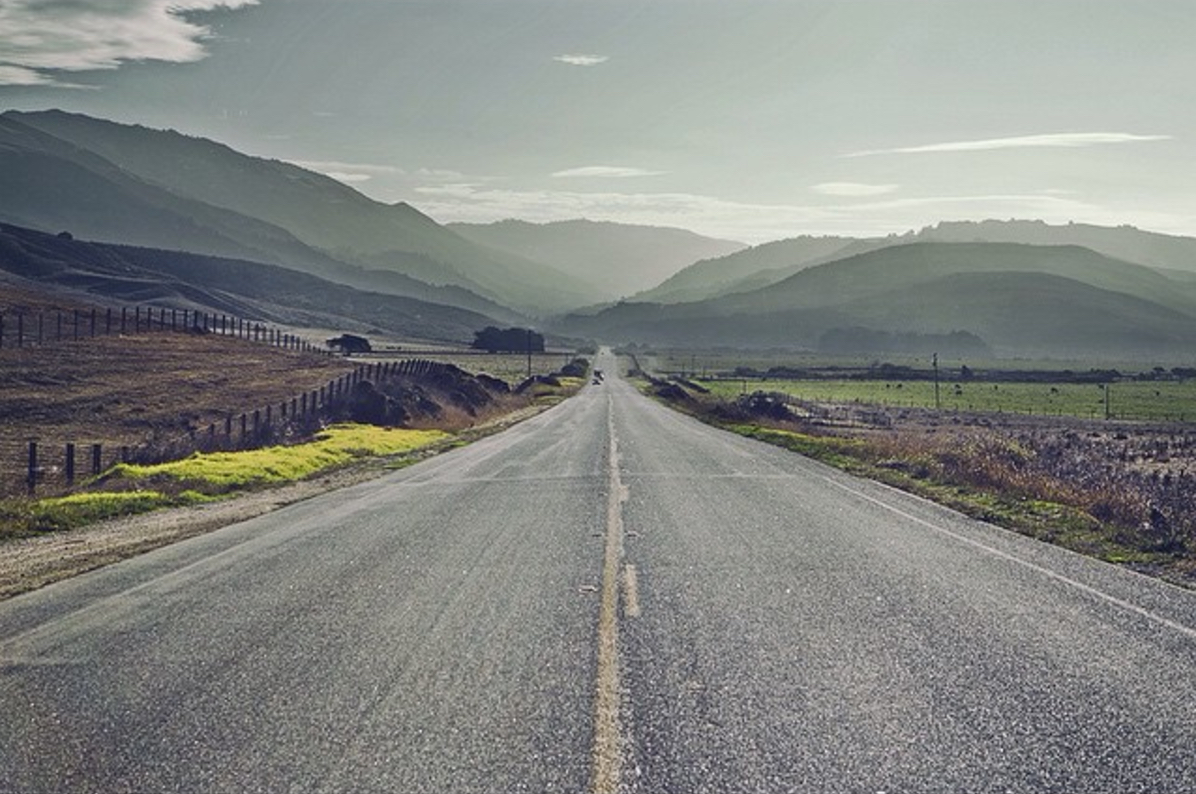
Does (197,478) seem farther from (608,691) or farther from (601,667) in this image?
(608,691)

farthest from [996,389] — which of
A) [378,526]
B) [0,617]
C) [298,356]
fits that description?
[0,617]

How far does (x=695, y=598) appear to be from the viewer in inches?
401

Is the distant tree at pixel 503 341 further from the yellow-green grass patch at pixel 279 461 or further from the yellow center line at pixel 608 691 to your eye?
the yellow center line at pixel 608 691

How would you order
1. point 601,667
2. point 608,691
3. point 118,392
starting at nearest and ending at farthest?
point 608,691 < point 601,667 < point 118,392

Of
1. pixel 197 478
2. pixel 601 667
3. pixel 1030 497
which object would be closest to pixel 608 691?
pixel 601 667

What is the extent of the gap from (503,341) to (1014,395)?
103923 mm

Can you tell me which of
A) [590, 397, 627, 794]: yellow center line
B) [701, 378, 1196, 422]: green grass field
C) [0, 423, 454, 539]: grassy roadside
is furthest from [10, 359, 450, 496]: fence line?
[701, 378, 1196, 422]: green grass field

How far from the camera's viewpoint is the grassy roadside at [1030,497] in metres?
13.9

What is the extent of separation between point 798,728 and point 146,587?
7.42 m

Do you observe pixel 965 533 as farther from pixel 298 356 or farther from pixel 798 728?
pixel 298 356

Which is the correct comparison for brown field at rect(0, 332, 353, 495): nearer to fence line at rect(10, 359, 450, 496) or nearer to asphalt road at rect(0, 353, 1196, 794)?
fence line at rect(10, 359, 450, 496)

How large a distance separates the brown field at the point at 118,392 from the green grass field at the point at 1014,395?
44.6m

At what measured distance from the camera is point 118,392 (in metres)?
40.6

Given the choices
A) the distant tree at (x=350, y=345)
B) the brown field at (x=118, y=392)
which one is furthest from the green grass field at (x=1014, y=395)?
the brown field at (x=118, y=392)
